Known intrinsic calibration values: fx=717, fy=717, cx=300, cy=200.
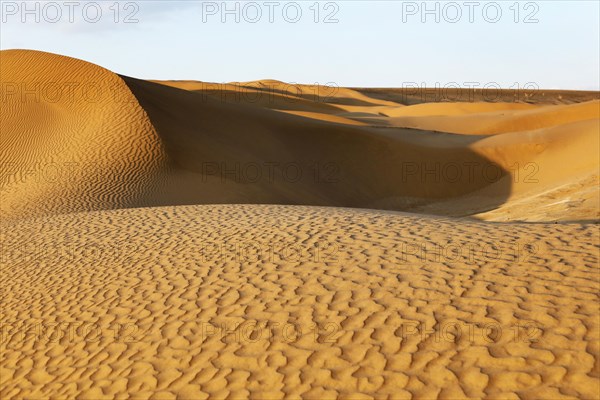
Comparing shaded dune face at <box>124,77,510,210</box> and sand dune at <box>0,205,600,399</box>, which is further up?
shaded dune face at <box>124,77,510,210</box>

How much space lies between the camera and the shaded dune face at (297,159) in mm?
20906

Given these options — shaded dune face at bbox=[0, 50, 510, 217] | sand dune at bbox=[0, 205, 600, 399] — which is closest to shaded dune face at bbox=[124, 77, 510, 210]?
shaded dune face at bbox=[0, 50, 510, 217]

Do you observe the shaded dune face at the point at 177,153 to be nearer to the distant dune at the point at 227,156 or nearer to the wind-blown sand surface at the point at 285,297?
the distant dune at the point at 227,156

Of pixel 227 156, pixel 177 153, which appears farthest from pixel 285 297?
pixel 227 156

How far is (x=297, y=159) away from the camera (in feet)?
81.4

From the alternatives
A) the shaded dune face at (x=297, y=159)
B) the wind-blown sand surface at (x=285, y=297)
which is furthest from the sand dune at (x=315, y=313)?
the shaded dune face at (x=297, y=159)

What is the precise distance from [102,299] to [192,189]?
435 inches

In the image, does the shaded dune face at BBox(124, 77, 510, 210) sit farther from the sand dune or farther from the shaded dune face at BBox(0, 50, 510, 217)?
the sand dune

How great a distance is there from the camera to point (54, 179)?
62.2ft

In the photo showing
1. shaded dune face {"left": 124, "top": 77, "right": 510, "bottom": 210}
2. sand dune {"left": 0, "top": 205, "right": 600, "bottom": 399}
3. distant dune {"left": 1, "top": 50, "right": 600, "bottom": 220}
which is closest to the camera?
sand dune {"left": 0, "top": 205, "right": 600, "bottom": 399}

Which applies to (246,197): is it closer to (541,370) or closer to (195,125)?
(195,125)

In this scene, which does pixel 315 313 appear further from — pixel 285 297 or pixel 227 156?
pixel 227 156

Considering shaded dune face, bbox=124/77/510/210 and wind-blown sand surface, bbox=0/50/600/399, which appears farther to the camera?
shaded dune face, bbox=124/77/510/210

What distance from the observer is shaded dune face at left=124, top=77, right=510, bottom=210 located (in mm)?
20906
